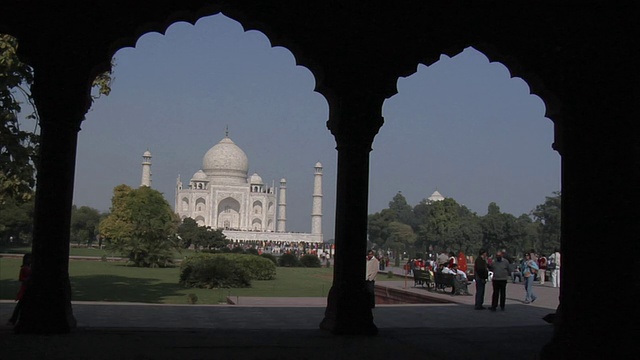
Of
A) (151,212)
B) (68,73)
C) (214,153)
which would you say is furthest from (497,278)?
(214,153)

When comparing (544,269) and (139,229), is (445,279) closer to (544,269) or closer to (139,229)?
(544,269)

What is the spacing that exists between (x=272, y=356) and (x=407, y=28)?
4124 millimetres

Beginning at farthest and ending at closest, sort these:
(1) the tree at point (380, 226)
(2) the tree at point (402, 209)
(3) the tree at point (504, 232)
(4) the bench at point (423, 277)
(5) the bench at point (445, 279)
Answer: (2) the tree at point (402, 209) < (1) the tree at point (380, 226) < (3) the tree at point (504, 232) < (4) the bench at point (423, 277) < (5) the bench at point (445, 279)

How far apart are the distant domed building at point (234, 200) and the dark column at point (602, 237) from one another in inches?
2970

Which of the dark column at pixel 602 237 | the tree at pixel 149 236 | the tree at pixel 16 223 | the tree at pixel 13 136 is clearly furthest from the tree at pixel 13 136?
the tree at pixel 16 223

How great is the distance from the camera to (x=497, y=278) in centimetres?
1212

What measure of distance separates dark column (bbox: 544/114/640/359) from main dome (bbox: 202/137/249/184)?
260 feet

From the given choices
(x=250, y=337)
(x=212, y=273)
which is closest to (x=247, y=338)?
(x=250, y=337)

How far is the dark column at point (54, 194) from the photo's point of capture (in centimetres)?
663

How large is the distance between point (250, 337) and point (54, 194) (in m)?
2.43

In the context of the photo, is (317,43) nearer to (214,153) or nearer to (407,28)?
(407,28)

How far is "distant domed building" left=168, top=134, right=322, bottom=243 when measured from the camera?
82750mm

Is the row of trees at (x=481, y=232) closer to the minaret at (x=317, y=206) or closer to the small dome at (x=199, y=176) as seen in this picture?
the minaret at (x=317, y=206)

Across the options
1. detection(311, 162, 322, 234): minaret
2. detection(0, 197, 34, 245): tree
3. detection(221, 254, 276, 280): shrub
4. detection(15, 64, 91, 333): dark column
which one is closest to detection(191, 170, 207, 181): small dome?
detection(311, 162, 322, 234): minaret
